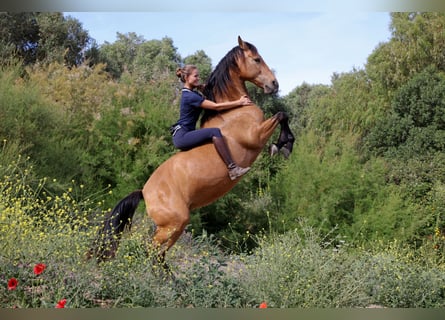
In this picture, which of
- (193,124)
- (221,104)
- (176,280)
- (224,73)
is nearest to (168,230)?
(176,280)

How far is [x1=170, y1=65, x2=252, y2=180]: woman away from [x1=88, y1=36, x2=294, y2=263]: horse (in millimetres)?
77

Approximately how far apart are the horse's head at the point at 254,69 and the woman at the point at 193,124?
0.70 feet

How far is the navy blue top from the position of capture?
550 centimetres

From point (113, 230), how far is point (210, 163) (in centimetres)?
110

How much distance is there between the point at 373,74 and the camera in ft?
40.0

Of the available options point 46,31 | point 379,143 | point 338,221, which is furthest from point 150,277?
point 46,31

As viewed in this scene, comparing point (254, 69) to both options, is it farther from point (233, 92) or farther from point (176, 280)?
point (176, 280)

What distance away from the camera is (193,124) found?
5660 millimetres

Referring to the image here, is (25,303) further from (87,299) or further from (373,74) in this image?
(373,74)

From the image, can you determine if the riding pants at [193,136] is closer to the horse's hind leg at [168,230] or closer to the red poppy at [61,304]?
the horse's hind leg at [168,230]

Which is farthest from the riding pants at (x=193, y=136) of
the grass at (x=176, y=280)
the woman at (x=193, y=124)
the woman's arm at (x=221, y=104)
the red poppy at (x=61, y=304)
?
the red poppy at (x=61, y=304)

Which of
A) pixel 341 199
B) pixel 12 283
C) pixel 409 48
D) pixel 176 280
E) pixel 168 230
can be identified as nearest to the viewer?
pixel 12 283

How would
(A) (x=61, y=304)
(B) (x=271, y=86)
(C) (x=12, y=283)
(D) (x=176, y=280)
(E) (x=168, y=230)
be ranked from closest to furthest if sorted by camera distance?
(A) (x=61, y=304) < (C) (x=12, y=283) < (D) (x=176, y=280) < (E) (x=168, y=230) < (B) (x=271, y=86)

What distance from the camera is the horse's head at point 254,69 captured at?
5570 mm
